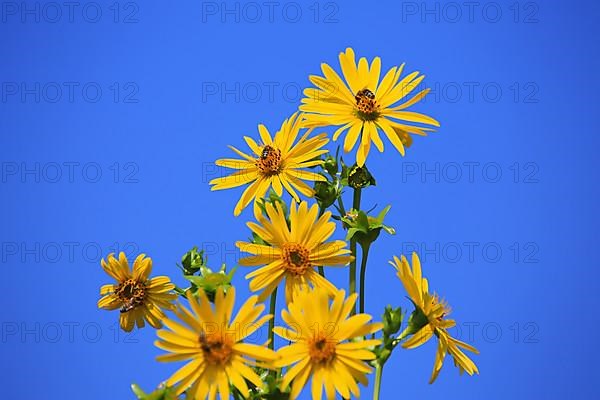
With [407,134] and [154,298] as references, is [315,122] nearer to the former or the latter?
[407,134]

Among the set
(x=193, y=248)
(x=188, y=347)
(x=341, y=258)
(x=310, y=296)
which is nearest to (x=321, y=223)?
(x=341, y=258)

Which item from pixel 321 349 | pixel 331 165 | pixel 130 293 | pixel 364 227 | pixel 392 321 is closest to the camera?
pixel 321 349

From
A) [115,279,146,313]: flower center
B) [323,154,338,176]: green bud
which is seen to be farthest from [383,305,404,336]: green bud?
[115,279,146,313]: flower center

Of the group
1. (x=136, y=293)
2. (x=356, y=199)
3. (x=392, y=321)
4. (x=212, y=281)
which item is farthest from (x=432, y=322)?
(x=136, y=293)

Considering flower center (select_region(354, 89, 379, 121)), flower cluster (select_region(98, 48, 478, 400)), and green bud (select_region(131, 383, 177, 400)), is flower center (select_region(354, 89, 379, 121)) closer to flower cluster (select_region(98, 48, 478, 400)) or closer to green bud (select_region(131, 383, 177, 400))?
flower cluster (select_region(98, 48, 478, 400))

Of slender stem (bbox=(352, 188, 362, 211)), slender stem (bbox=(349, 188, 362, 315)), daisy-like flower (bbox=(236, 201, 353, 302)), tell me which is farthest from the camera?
slender stem (bbox=(352, 188, 362, 211))

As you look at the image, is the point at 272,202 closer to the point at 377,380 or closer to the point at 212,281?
the point at 212,281

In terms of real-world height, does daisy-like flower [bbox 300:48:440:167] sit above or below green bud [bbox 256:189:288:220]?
above

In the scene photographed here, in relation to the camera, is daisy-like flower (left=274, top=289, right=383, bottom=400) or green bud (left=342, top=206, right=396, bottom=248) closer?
daisy-like flower (left=274, top=289, right=383, bottom=400)
